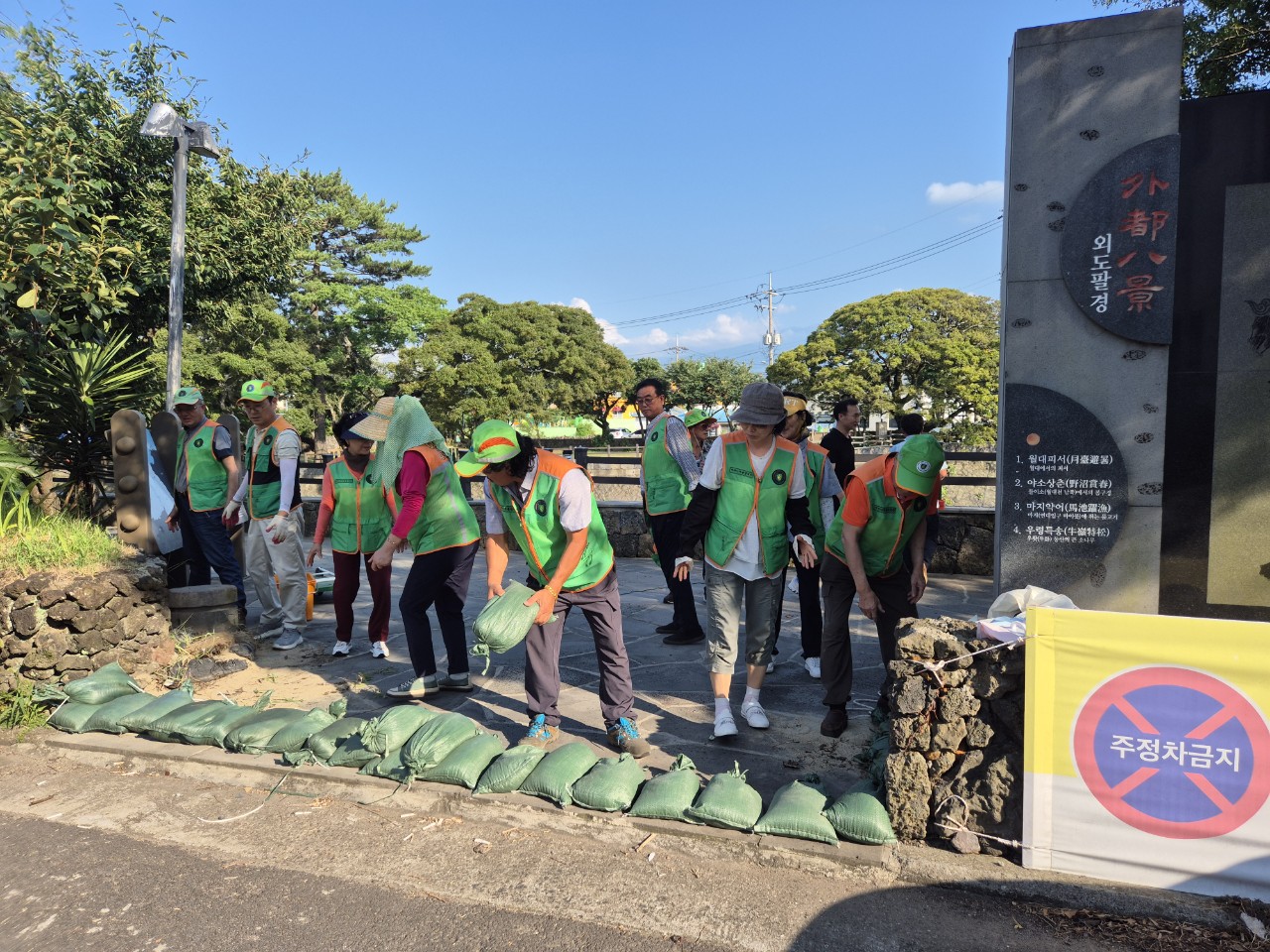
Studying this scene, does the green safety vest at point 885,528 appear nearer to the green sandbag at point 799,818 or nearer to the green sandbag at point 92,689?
the green sandbag at point 799,818

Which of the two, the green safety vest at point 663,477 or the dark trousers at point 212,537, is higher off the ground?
the green safety vest at point 663,477

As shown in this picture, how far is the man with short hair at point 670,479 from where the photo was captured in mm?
6059

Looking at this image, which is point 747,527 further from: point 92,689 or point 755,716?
point 92,689

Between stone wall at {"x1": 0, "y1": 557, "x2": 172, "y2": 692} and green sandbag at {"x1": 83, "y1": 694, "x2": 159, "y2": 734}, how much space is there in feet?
2.09

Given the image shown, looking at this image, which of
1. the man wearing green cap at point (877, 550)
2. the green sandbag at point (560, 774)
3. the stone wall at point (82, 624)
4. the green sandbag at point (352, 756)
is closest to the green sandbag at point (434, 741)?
the green sandbag at point (352, 756)

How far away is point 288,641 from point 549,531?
331 centimetres

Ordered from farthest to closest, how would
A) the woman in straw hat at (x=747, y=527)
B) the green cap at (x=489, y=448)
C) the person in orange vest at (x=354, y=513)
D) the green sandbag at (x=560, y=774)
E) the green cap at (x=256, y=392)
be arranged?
the green cap at (x=256, y=392)
the person in orange vest at (x=354, y=513)
the woman in straw hat at (x=747, y=527)
the green cap at (x=489, y=448)
the green sandbag at (x=560, y=774)

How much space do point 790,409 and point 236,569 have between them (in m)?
4.48

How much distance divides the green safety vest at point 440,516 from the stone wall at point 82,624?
1949 mm

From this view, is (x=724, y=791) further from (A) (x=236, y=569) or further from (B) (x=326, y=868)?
(A) (x=236, y=569)

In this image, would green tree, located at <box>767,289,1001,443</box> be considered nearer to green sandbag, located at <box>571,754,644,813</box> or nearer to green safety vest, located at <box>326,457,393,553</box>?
green safety vest, located at <box>326,457,393,553</box>

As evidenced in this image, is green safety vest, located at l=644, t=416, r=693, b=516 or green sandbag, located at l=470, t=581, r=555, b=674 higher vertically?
green safety vest, located at l=644, t=416, r=693, b=516

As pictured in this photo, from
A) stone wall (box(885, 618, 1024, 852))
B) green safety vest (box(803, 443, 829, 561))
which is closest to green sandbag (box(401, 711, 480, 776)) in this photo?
stone wall (box(885, 618, 1024, 852))

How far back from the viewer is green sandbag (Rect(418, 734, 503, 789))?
357 centimetres
